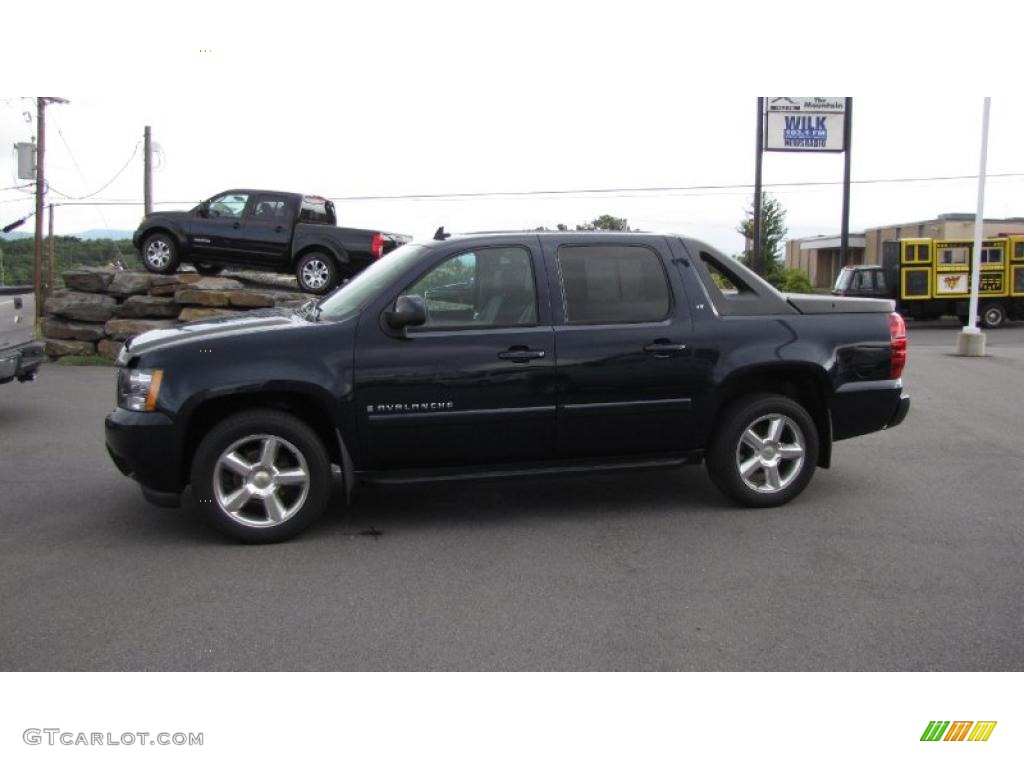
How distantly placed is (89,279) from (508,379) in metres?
12.0

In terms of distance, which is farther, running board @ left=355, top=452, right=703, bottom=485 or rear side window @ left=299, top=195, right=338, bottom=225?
rear side window @ left=299, top=195, right=338, bottom=225

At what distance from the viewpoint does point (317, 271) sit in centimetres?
1582

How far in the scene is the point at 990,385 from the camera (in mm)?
12602

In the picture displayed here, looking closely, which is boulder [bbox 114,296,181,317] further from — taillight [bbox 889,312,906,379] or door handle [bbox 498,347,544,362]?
taillight [bbox 889,312,906,379]

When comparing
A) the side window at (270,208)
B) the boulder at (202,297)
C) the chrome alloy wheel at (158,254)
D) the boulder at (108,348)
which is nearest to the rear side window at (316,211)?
the side window at (270,208)

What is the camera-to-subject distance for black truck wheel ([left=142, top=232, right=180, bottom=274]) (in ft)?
53.1

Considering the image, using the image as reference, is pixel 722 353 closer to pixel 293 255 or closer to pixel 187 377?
pixel 187 377

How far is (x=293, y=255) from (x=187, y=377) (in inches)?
417

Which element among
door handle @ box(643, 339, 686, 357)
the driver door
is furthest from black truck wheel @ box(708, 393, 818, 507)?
the driver door

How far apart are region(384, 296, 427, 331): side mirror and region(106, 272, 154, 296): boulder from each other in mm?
11149

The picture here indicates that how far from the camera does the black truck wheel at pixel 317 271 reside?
15.8m

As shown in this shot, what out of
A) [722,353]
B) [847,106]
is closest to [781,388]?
[722,353]

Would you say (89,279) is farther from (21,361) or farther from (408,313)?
(408,313)

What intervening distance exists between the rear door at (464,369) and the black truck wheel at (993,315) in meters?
27.4
